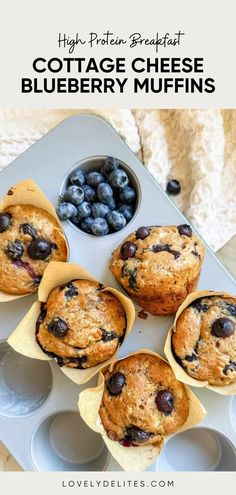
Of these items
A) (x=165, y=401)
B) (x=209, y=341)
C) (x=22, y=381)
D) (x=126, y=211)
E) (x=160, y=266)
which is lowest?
(x=22, y=381)

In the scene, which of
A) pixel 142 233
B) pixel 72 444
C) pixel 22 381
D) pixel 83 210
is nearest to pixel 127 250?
pixel 142 233

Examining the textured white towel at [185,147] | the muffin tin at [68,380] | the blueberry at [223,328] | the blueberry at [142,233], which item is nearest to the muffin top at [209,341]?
the blueberry at [223,328]

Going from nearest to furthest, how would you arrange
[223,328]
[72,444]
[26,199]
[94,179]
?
[223,328] < [26,199] < [94,179] < [72,444]

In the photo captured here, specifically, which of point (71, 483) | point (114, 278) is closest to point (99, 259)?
point (114, 278)

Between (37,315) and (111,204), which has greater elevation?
(111,204)

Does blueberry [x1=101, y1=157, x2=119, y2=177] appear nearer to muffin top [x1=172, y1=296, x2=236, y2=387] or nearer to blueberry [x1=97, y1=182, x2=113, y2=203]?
blueberry [x1=97, y1=182, x2=113, y2=203]

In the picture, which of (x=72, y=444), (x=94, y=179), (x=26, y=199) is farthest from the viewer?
(x=72, y=444)

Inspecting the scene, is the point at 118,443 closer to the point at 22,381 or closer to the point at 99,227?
the point at 22,381

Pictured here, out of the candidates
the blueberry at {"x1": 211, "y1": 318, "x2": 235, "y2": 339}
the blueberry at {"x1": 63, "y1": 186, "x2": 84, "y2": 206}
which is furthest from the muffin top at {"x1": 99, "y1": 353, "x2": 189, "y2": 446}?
the blueberry at {"x1": 63, "y1": 186, "x2": 84, "y2": 206}
